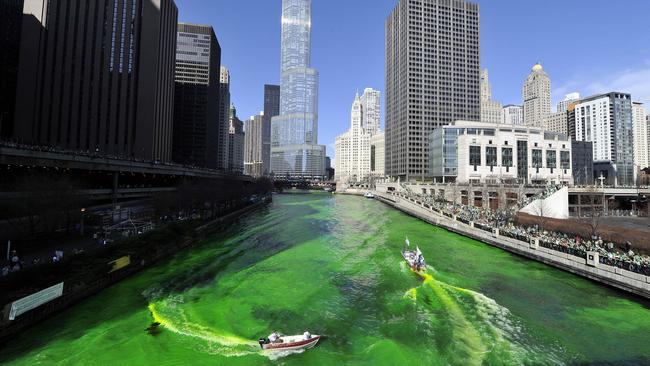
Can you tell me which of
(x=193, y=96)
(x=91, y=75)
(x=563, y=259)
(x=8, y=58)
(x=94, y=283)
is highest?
(x=193, y=96)

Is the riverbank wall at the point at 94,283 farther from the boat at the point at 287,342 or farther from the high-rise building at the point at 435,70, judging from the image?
the high-rise building at the point at 435,70

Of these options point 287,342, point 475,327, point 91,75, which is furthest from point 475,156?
point 91,75

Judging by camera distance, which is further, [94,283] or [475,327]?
[94,283]

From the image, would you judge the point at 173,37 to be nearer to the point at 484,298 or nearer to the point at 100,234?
the point at 100,234

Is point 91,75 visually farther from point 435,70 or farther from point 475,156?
point 435,70

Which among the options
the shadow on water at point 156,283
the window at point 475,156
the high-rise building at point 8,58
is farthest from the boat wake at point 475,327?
the high-rise building at point 8,58

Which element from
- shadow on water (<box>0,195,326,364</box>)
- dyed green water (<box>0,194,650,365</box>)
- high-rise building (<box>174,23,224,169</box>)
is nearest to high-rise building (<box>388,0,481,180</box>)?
high-rise building (<box>174,23,224,169</box>)
